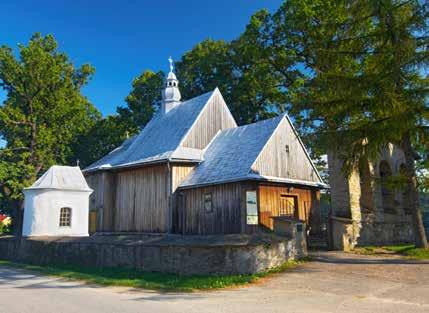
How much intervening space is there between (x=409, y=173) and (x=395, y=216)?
393 inches

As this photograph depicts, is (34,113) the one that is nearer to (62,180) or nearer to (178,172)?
(62,180)

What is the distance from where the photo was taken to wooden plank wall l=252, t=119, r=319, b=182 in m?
19.3

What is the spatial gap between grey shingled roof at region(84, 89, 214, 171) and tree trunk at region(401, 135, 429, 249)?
10.4 m

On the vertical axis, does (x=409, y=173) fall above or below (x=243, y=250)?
above

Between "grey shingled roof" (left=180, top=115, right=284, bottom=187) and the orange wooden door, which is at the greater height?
"grey shingled roof" (left=180, top=115, right=284, bottom=187)

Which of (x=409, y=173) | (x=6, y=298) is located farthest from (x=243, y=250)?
(x=409, y=173)

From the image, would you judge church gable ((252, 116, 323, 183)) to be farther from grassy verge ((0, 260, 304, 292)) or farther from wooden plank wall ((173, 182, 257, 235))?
grassy verge ((0, 260, 304, 292))

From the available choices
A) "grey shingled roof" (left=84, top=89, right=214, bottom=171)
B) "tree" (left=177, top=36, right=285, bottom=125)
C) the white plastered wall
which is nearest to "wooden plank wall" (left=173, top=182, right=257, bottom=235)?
"grey shingled roof" (left=84, top=89, right=214, bottom=171)

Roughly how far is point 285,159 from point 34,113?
2458 cm

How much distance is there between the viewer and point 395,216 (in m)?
26.0

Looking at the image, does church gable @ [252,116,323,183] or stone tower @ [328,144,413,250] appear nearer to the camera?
stone tower @ [328,144,413,250]

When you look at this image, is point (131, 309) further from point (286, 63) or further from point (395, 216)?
point (286, 63)

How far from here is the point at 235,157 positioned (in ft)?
65.9

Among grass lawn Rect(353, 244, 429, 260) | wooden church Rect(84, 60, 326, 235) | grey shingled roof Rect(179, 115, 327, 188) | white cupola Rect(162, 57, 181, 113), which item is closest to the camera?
grass lawn Rect(353, 244, 429, 260)
